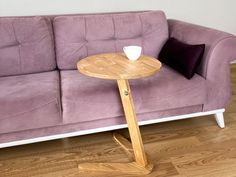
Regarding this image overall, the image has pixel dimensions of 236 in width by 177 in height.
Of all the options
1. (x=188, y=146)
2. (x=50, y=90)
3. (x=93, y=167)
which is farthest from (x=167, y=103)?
(x=50, y=90)

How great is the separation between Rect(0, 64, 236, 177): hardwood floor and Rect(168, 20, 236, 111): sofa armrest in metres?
0.23

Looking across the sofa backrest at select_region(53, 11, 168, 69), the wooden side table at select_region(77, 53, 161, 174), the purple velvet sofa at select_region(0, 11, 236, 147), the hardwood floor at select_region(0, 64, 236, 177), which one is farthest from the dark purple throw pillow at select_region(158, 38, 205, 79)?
the hardwood floor at select_region(0, 64, 236, 177)

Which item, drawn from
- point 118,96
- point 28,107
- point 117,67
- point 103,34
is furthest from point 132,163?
point 103,34

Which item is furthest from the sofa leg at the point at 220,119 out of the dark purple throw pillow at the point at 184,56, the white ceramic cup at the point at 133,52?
the white ceramic cup at the point at 133,52

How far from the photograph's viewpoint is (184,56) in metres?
1.71

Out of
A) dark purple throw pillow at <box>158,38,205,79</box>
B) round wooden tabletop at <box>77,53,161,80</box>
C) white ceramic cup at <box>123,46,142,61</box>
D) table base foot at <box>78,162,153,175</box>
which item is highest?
white ceramic cup at <box>123,46,142,61</box>

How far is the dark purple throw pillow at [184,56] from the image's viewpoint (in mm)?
1664

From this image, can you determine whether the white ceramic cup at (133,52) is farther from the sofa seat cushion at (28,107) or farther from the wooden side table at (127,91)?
the sofa seat cushion at (28,107)

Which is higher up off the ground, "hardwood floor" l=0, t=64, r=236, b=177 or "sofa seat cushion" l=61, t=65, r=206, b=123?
"sofa seat cushion" l=61, t=65, r=206, b=123

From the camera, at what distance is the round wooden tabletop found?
1.23 metres

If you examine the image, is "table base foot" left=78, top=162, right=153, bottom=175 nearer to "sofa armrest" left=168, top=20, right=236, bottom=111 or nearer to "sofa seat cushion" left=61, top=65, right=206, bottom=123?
"sofa seat cushion" left=61, top=65, right=206, bottom=123

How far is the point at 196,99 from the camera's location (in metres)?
1.69

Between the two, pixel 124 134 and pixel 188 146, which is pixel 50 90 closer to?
pixel 124 134

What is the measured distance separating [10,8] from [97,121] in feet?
4.44
